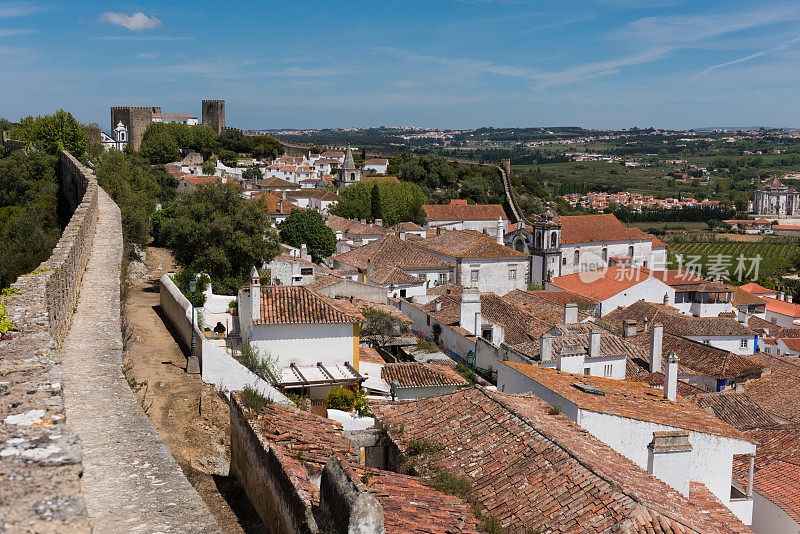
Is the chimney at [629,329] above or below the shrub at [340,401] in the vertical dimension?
below

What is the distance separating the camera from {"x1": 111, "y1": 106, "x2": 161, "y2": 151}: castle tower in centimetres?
6900

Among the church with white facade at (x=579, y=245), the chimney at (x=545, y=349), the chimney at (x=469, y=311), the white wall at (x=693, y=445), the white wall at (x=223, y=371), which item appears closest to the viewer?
the white wall at (x=693, y=445)

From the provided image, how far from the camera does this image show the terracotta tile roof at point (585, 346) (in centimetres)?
1727

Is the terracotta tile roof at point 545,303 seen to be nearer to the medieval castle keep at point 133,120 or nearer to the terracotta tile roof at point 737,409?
the terracotta tile roof at point 737,409

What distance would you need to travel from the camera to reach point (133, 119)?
69125 mm

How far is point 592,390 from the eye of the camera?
38.9 feet

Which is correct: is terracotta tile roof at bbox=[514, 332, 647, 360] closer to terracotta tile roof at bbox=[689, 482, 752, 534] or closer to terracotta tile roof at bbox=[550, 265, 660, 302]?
terracotta tile roof at bbox=[689, 482, 752, 534]

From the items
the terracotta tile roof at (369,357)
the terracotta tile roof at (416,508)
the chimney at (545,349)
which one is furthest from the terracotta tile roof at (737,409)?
the terracotta tile roof at (416,508)

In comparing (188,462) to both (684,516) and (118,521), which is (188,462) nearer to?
(118,521)

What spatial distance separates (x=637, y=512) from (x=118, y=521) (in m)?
4.57

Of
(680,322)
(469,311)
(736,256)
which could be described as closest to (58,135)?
(469,311)

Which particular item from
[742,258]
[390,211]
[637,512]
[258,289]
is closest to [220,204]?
[258,289]

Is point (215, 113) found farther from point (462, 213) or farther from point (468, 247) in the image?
point (468, 247)

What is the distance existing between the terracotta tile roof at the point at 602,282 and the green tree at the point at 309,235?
11.9m
